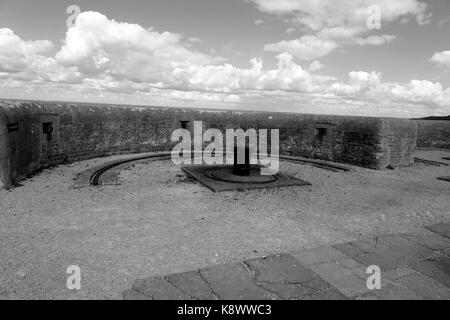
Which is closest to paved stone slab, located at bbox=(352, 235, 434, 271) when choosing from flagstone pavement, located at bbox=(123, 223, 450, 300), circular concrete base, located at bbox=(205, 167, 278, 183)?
flagstone pavement, located at bbox=(123, 223, 450, 300)

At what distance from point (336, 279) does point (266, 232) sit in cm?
167

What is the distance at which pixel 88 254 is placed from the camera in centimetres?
430

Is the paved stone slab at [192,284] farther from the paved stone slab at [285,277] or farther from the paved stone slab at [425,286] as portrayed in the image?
the paved stone slab at [425,286]

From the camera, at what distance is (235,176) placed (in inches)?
378

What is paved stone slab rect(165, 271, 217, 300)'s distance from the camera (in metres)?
3.43

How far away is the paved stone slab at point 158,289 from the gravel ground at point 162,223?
175mm

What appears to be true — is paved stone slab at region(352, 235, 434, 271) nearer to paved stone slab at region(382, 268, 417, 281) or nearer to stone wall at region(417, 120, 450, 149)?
paved stone slab at region(382, 268, 417, 281)

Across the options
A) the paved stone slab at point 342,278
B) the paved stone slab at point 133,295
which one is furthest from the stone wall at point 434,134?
the paved stone slab at point 133,295

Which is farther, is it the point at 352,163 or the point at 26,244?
the point at 352,163

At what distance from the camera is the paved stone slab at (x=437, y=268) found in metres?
3.98

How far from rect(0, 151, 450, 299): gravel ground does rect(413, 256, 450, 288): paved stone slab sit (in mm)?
1117
